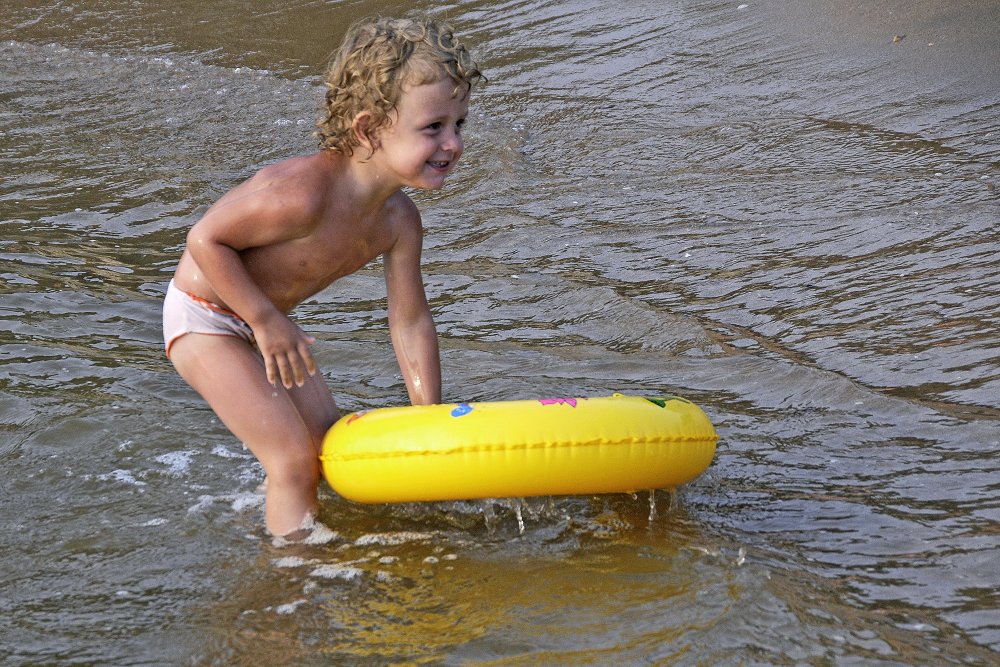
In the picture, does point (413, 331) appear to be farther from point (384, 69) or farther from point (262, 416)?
point (384, 69)

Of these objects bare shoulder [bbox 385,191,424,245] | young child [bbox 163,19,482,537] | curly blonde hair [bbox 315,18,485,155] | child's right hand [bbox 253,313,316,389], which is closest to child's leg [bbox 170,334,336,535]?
young child [bbox 163,19,482,537]

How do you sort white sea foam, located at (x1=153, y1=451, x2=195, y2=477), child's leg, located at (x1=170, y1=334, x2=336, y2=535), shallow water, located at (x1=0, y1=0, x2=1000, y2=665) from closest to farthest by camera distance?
shallow water, located at (x1=0, y1=0, x2=1000, y2=665), child's leg, located at (x1=170, y1=334, x2=336, y2=535), white sea foam, located at (x1=153, y1=451, x2=195, y2=477)

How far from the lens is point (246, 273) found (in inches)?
143

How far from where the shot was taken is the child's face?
11.6 feet

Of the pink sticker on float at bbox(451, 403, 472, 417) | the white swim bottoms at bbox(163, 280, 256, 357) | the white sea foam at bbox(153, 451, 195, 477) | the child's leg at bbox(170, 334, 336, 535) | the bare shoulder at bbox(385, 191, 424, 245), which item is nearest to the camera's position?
the pink sticker on float at bbox(451, 403, 472, 417)

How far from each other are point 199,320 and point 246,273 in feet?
0.85

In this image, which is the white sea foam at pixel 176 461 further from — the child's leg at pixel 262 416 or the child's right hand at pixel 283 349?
the child's right hand at pixel 283 349

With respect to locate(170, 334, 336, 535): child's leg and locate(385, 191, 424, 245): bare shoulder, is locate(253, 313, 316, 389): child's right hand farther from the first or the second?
locate(385, 191, 424, 245): bare shoulder

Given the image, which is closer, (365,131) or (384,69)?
(384,69)

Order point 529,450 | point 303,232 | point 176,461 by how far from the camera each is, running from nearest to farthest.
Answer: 1. point 529,450
2. point 303,232
3. point 176,461

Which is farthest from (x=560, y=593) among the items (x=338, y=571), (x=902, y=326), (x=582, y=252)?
(x=582, y=252)

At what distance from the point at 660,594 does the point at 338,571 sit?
96 cm

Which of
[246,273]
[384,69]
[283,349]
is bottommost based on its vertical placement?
[283,349]

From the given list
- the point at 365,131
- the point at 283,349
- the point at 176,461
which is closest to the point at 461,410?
the point at 283,349
